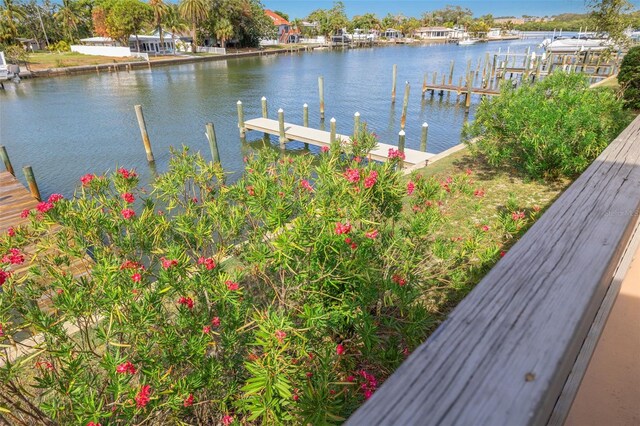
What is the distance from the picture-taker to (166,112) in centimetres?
2298

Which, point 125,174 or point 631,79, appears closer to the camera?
point 125,174

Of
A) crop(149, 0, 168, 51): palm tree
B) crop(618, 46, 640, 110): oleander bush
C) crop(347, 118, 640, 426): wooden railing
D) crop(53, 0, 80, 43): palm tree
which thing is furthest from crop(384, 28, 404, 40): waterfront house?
crop(347, 118, 640, 426): wooden railing

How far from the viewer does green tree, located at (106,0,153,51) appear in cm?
4938

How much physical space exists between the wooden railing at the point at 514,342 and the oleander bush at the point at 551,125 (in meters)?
7.31

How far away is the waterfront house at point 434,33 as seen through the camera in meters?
103

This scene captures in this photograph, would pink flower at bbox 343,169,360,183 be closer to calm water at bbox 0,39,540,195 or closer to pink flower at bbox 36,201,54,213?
pink flower at bbox 36,201,54,213

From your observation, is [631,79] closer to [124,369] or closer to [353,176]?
[353,176]

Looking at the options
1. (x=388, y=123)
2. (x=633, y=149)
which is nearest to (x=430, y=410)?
(x=633, y=149)

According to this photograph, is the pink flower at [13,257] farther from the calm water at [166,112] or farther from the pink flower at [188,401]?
the calm water at [166,112]

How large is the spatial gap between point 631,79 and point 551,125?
8.57 meters

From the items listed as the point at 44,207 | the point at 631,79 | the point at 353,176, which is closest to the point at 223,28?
the point at 631,79

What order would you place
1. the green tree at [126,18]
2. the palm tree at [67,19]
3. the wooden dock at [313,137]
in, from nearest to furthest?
the wooden dock at [313,137], the green tree at [126,18], the palm tree at [67,19]

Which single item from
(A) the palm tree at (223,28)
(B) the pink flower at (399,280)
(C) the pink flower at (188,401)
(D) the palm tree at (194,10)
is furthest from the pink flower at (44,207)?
(A) the palm tree at (223,28)

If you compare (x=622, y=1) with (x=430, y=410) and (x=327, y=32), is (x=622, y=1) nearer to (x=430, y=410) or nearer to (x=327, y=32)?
(x=430, y=410)
